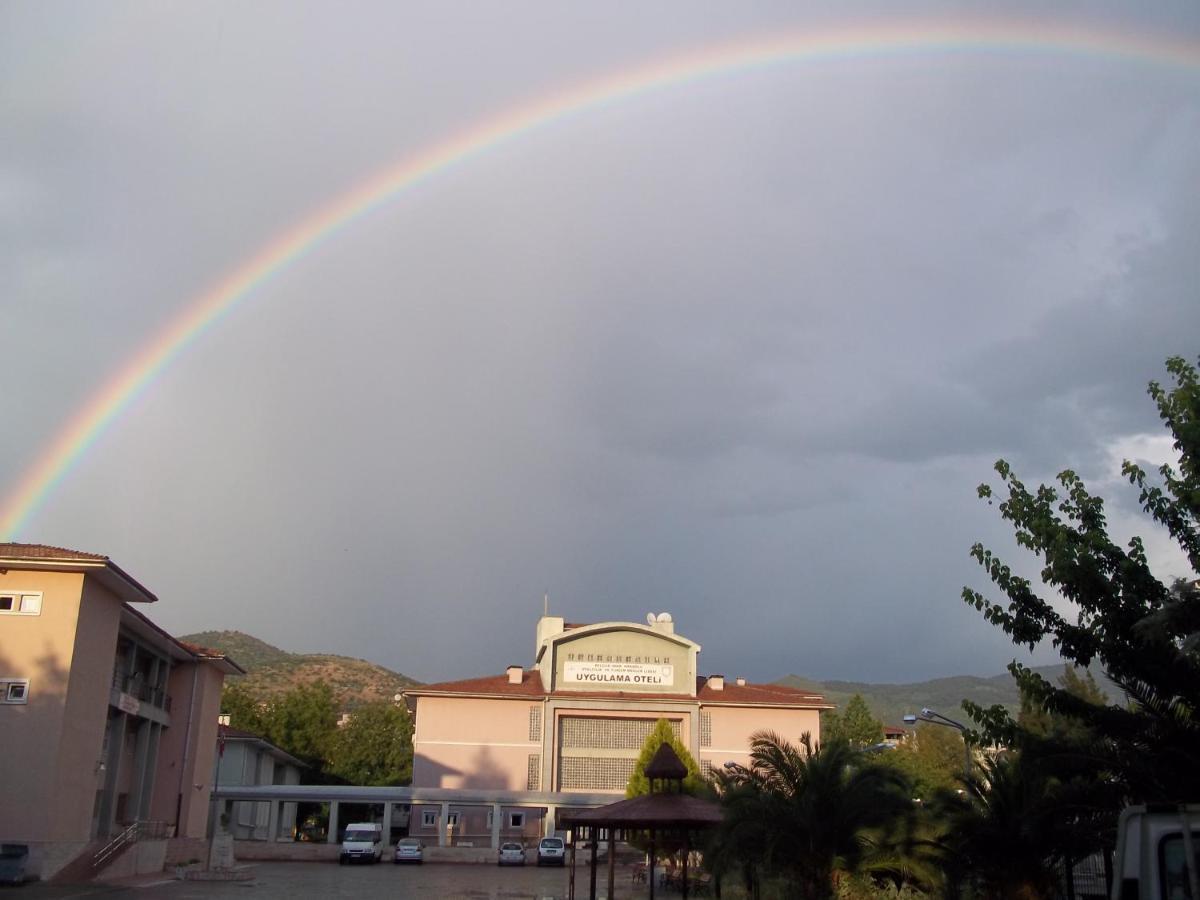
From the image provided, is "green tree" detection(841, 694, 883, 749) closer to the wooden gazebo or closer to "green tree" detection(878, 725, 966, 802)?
"green tree" detection(878, 725, 966, 802)

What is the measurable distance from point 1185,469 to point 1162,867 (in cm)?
789

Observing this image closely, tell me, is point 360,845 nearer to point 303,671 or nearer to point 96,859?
point 96,859

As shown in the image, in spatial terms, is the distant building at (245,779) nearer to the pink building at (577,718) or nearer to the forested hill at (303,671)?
the pink building at (577,718)

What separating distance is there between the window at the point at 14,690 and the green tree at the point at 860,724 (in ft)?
157

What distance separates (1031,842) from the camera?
19.1 metres

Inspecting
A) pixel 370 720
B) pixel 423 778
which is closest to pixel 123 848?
pixel 423 778

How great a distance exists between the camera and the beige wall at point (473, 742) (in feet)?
195

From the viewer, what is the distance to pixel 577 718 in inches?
2387

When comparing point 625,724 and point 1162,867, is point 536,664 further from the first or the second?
point 1162,867

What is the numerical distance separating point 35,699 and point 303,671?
130186 millimetres

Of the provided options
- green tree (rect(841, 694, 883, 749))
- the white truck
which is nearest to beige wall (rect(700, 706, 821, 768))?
green tree (rect(841, 694, 883, 749))

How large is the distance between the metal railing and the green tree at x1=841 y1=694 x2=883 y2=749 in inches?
1597

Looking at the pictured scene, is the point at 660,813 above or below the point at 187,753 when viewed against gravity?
below

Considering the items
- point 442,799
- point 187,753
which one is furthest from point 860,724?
point 187,753
